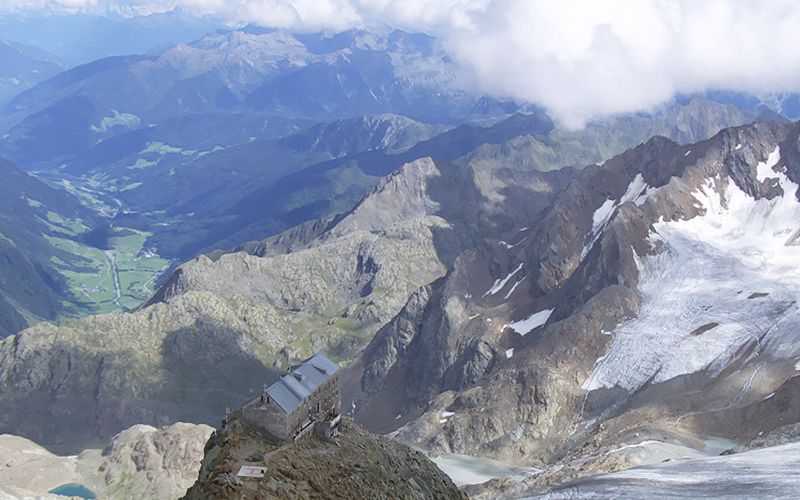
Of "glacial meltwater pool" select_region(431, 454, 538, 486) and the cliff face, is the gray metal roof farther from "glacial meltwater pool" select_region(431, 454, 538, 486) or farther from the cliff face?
"glacial meltwater pool" select_region(431, 454, 538, 486)

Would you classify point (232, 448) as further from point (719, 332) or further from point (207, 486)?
point (719, 332)

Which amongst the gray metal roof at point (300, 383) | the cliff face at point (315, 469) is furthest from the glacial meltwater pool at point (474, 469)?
the gray metal roof at point (300, 383)

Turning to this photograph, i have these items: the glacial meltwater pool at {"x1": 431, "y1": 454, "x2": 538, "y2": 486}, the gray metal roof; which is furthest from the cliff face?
the glacial meltwater pool at {"x1": 431, "y1": 454, "x2": 538, "y2": 486}

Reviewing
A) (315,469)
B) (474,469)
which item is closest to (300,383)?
(315,469)

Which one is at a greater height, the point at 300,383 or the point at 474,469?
the point at 300,383

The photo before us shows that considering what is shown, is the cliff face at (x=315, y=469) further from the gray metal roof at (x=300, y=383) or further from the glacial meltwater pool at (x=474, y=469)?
the glacial meltwater pool at (x=474, y=469)

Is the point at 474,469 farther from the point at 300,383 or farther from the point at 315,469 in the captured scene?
the point at 315,469
